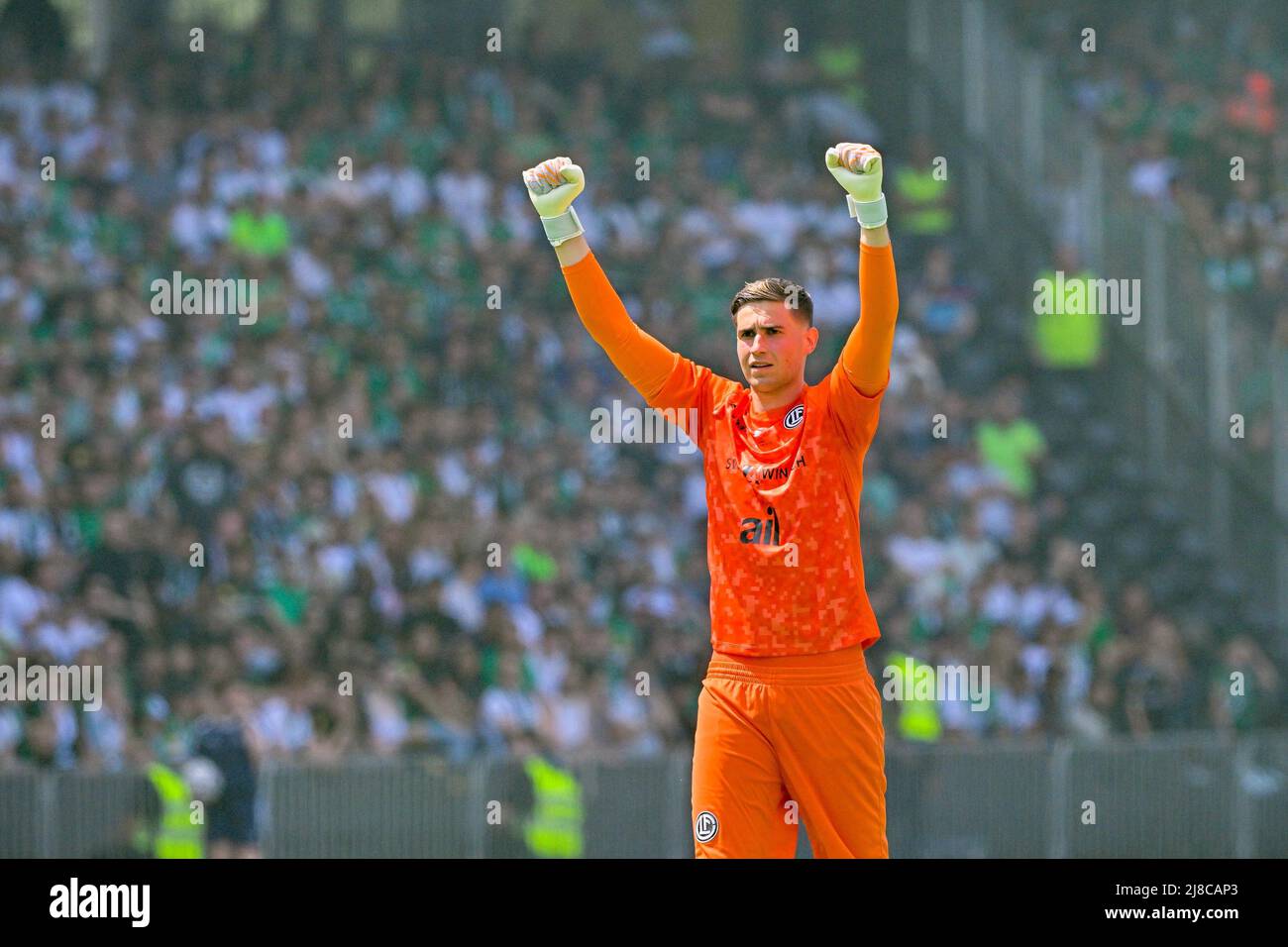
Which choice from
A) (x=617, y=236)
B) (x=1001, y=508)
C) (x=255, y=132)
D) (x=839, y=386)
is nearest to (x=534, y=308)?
(x=617, y=236)

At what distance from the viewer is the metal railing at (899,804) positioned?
15250 millimetres

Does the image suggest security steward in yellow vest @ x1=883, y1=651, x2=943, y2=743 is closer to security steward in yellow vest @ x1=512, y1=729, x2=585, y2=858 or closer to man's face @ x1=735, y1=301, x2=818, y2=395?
security steward in yellow vest @ x1=512, y1=729, x2=585, y2=858

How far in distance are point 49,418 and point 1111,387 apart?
9.54 meters

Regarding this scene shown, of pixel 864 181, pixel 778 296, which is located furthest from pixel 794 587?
pixel 864 181

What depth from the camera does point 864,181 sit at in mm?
7629

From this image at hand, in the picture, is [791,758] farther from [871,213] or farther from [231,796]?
[231,796]

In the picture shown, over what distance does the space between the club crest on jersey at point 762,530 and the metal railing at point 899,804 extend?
8036mm

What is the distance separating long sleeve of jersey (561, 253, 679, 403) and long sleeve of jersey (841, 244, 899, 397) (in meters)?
0.72

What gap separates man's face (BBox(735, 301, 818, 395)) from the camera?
783 cm

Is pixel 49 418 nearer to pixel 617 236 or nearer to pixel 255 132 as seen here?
pixel 255 132

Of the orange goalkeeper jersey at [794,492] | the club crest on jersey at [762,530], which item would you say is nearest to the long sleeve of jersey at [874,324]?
the orange goalkeeper jersey at [794,492]

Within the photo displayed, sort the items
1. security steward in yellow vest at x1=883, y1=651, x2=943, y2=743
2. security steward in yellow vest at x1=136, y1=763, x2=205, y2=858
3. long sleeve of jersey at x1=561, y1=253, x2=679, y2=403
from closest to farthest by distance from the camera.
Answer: long sleeve of jersey at x1=561, y1=253, x2=679, y2=403 < security steward in yellow vest at x1=136, y1=763, x2=205, y2=858 < security steward in yellow vest at x1=883, y1=651, x2=943, y2=743

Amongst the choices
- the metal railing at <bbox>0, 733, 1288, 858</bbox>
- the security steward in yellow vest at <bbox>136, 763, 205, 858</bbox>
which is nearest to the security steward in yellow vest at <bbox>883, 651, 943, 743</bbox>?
the metal railing at <bbox>0, 733, 1288, 858</bbox>

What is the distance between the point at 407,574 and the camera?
696 inches
